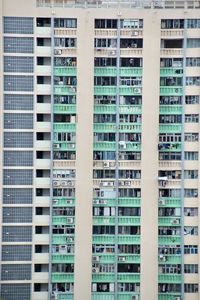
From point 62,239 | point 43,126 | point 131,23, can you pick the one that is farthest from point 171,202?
point 131,23

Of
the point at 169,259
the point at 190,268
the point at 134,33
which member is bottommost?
the point at 190,268

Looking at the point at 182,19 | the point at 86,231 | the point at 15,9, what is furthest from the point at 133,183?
the point at 15,9

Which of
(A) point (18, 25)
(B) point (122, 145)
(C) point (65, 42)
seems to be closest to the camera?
(A) point (18, 25)

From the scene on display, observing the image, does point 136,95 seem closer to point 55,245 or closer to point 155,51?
point 155,51

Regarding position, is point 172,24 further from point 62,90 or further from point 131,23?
point 62,90

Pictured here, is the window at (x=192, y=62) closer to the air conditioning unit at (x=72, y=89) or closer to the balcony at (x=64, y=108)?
the air conditioning unit at (x=72, y=89)

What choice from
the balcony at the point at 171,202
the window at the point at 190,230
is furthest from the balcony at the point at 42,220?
the window at the point at 190,230

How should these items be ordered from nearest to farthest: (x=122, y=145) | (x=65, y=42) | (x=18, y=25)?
(x=18, y=25) → (x=65, y=42) → (x=122, y=145)
